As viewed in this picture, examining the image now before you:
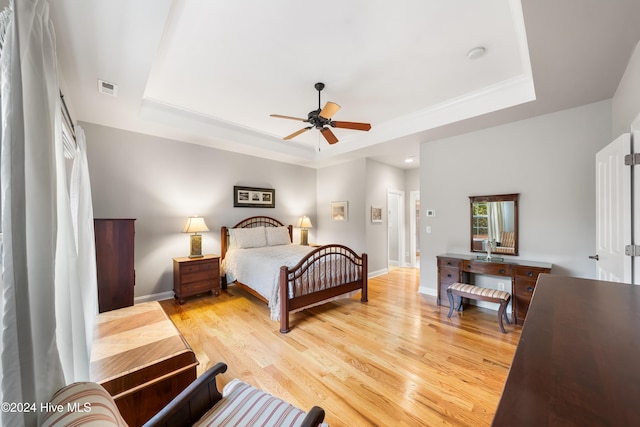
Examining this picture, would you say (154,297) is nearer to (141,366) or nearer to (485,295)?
(141,366)

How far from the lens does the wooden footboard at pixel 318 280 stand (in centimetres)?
290

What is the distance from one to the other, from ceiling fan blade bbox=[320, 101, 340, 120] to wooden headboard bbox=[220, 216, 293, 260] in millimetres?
2922

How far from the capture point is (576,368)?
21.0 inches

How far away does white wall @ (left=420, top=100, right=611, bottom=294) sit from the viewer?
287 cm

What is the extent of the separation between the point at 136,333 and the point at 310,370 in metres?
1.35

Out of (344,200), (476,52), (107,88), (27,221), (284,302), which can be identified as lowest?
(284,302)

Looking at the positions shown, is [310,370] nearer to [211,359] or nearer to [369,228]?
[211,359]

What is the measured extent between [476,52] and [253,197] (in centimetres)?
407

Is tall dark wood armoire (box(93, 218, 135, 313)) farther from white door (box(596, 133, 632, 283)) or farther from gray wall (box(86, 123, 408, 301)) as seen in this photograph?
white door (box(596, 133, 632, 283))

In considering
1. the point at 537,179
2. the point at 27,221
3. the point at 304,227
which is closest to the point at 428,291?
the point at 537,179

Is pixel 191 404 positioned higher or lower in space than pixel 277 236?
lower

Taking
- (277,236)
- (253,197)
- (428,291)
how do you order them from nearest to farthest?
(428,291), (277,236), (253,197)

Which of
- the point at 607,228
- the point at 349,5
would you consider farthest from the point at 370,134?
Answer: the point at 607,228

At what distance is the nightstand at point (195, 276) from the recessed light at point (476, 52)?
164 inches
